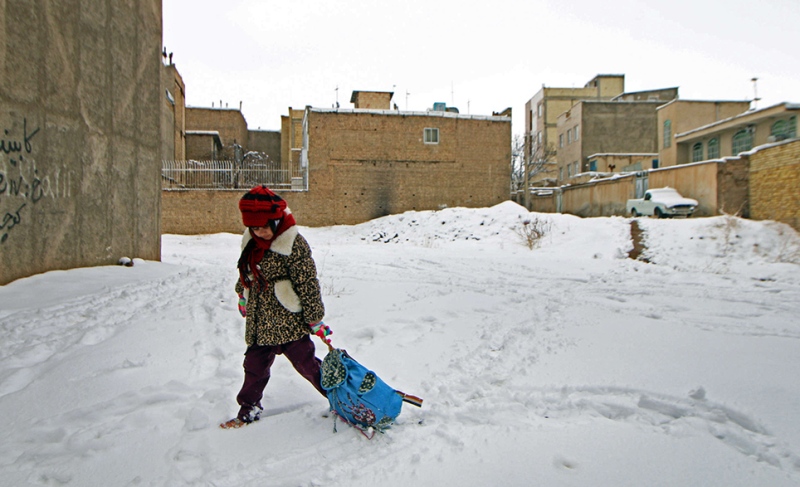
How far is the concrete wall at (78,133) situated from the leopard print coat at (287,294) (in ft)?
19.4

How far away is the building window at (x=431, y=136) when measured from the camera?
27172 mm

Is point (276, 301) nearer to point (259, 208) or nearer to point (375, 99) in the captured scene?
point (259, 208)

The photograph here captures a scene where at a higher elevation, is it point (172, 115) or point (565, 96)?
point (565, 96)

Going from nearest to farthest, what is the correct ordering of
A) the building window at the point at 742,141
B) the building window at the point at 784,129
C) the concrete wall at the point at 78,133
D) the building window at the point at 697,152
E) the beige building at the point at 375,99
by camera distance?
1. the concrete wall at the point at 78,133
2. the building window at the point at 784,129
3. the building window at the point at 742,141
4. the building window at the point at 697,152
5. the beige building at the point at 375,99

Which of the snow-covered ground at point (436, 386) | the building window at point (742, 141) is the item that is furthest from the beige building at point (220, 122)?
the snow-covered ground at point (436, 386)

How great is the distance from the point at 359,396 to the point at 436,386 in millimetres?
955

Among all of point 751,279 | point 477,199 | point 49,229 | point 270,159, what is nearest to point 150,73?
point 49,229

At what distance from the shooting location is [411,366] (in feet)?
13.9

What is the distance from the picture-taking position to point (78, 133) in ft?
27.3

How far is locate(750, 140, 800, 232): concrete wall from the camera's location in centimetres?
1449

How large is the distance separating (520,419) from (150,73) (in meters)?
11.0

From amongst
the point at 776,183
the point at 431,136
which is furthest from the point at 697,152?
the point at 431,136

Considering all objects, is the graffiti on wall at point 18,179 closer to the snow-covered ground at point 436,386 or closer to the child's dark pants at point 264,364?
the snow-covered ground at point 436,386

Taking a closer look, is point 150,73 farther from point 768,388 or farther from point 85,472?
point 768,388
